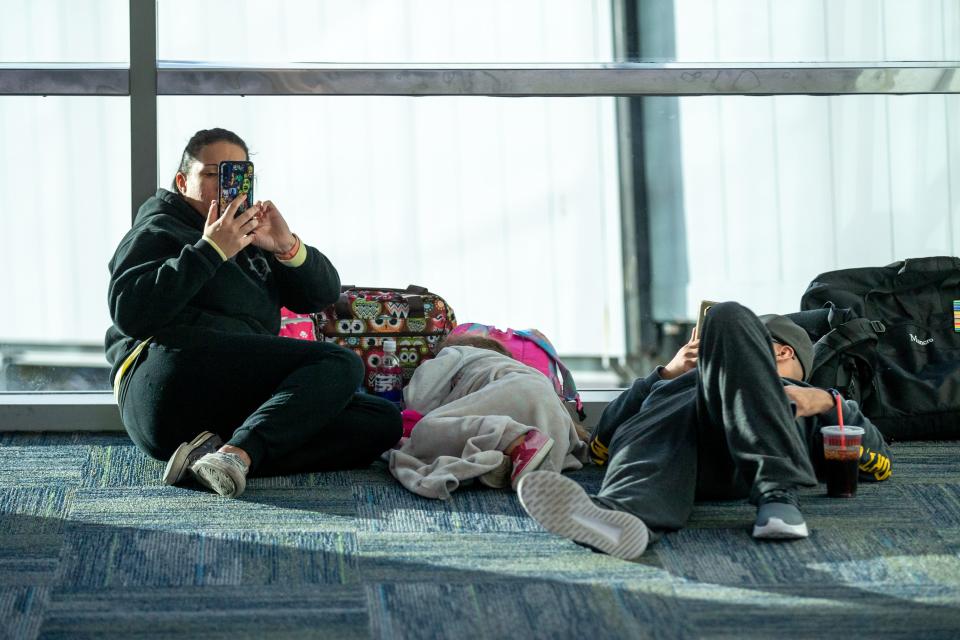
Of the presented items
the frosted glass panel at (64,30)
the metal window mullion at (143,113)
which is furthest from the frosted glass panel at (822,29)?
the frosted glass panel at (64,30)

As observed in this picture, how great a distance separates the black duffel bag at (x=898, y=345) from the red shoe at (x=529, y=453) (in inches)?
32.9

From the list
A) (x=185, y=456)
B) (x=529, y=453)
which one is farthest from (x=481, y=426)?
(x=185, y=456)

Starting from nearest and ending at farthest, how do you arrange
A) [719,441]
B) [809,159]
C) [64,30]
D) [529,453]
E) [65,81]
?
[719,441], [529,453], [65,81], [64,30], [809,159]

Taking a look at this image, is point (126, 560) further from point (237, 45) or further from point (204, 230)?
point (237, 45)

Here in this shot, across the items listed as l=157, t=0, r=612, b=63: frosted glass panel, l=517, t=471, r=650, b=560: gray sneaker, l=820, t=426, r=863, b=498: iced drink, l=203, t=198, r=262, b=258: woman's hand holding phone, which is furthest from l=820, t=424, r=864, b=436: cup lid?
l=157, t=0, r=612, b=63: frosted glass panel

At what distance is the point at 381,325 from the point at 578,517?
1.31m

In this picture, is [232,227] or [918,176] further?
[918,176]

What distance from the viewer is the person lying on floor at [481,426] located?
102 inches

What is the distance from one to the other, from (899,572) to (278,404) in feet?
4.41

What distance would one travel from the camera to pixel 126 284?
268cm

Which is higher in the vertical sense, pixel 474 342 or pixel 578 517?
pixel 474 342

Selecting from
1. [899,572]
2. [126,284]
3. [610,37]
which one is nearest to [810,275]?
[610,37]

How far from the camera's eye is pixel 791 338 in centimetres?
269

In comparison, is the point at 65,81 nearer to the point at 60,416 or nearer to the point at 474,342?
the point at 60,416
